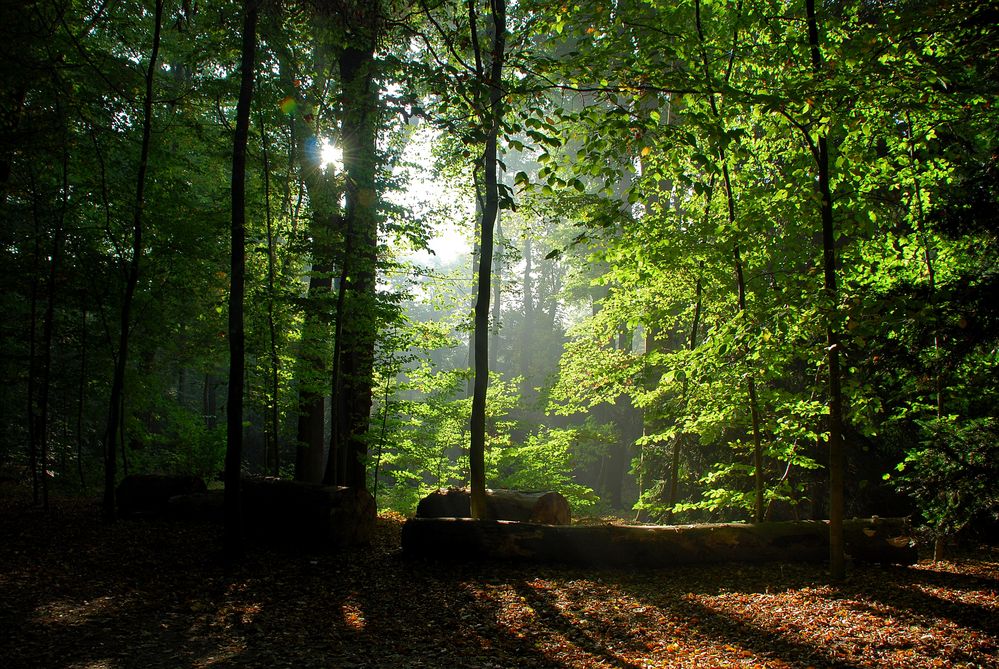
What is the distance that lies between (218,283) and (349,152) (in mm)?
5265

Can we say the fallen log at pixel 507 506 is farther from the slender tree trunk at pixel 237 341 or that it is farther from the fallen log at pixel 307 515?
the slender tree trunk at pixel 237 341

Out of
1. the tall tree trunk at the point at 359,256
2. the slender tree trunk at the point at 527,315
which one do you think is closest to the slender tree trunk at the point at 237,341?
the tall tree trunk at the point at 359,256

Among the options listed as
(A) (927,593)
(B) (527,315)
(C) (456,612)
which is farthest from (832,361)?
(B) (527,315)

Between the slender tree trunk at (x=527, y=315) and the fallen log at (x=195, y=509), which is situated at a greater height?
the slender tree trunk at (x=527, y=315)

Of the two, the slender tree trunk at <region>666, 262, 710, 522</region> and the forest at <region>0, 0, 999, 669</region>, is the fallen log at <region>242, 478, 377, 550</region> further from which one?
the slender tree trunk at <region>666, 262, 710, 522</region>

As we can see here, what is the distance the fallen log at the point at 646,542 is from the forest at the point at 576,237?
52 centimetres

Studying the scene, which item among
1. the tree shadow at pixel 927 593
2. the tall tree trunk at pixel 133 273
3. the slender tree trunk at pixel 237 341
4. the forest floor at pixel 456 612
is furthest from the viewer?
the tall tree trunk at pixel 133 273

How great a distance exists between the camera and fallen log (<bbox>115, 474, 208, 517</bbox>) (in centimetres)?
1068

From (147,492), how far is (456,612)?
7650 millimetres

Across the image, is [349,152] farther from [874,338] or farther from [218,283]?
[874,338]

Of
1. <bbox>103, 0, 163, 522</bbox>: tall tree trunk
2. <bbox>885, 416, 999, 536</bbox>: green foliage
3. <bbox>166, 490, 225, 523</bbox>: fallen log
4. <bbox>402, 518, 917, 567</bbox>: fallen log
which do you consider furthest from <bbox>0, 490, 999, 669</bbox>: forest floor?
<bbox>166, 490, 225, 523</bbox>: fallen log

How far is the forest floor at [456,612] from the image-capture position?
16.6 ft

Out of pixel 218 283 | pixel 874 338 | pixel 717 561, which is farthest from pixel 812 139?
pixel 218 283

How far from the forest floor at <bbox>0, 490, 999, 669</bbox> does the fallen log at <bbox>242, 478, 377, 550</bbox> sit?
1.09ft
